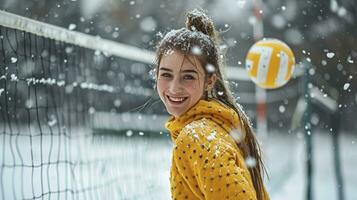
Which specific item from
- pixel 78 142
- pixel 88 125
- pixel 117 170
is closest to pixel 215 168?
pixel 117 170

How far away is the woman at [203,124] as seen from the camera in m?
1.73

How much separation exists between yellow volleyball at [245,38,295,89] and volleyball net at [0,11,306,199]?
0.63 metres

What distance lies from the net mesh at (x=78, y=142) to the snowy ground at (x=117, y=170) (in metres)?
0.01

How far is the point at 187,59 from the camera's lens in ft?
6.72

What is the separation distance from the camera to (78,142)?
36.8 feet

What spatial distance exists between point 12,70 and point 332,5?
27.1 feet

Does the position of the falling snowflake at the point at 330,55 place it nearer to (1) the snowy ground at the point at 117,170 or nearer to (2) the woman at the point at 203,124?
(1) the snowy ground at the point at 117,170

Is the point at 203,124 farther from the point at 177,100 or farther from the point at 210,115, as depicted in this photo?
the point at 177,100

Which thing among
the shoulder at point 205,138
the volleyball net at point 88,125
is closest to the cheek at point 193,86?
the shoulder at point 205,138

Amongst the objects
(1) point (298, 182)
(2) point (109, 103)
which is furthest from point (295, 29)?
(1) point (298, 182)

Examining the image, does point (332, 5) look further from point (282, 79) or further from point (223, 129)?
point (223, 129)

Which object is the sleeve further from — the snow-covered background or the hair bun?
the snow-covered background

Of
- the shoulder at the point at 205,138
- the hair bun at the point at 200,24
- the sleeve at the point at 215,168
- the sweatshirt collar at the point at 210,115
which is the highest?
the hair bun at the point at 200,24

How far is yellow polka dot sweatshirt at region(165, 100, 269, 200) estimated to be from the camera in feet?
5.64
